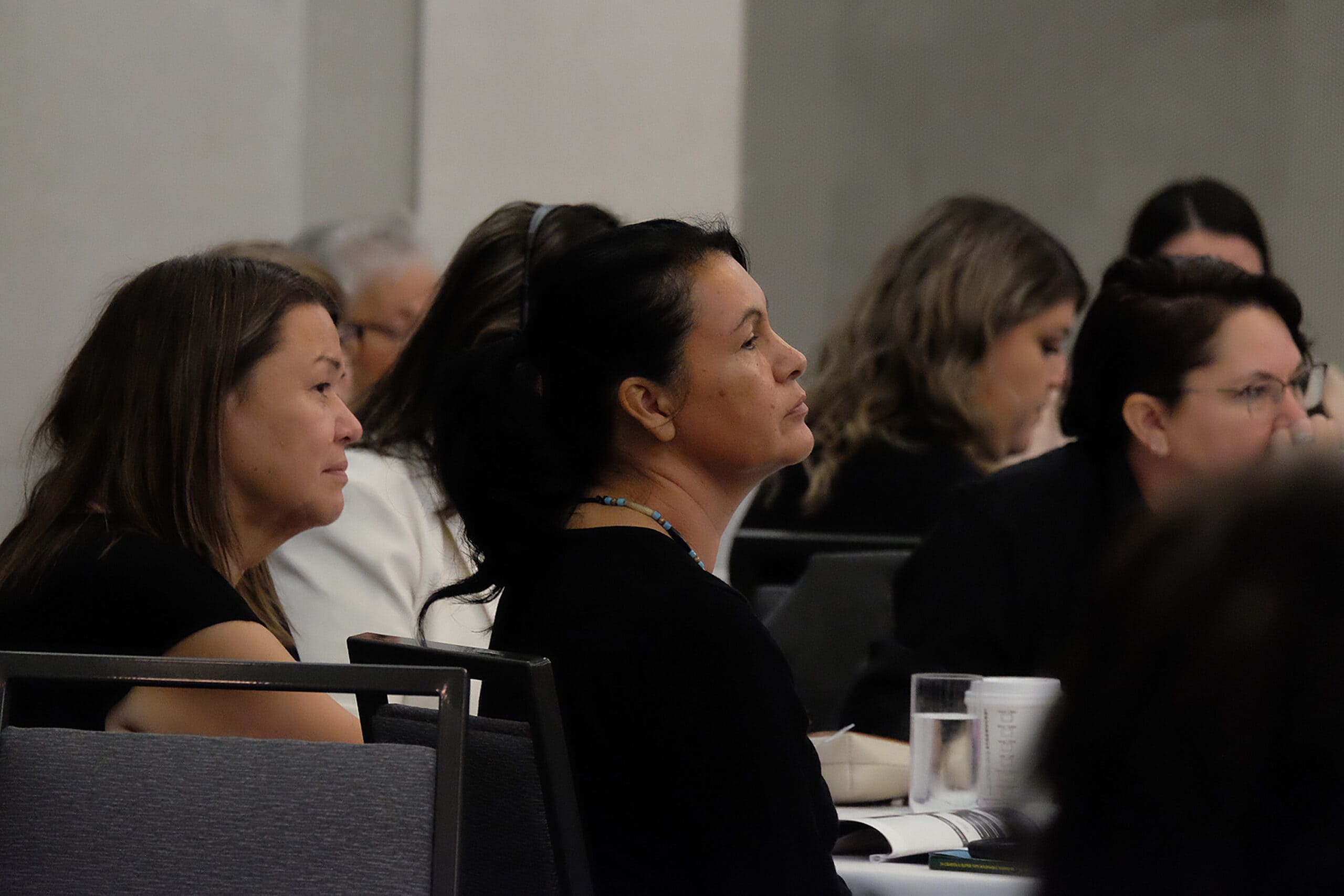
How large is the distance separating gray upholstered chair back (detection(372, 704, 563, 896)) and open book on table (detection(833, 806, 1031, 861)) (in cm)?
47

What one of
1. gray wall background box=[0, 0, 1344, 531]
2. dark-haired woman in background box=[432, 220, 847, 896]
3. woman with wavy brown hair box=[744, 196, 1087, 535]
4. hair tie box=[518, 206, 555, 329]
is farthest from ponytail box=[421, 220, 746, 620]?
gray wall background box=[0, 0, 1344, 531]

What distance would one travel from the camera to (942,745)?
76.7 inches

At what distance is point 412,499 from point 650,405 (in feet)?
2.78

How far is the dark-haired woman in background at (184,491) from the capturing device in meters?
1.74

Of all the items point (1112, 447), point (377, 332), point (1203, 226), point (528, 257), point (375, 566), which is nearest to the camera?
point (375, 566)

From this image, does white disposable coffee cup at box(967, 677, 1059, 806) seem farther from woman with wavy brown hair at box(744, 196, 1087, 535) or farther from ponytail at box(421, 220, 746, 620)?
woman with wavy brown hair at box(744, 196, 1087, 535)

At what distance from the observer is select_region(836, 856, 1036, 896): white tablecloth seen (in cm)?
158

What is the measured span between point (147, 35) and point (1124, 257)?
249cm

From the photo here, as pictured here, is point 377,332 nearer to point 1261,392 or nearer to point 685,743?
point 1261,392

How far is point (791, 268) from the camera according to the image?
6.21 metres

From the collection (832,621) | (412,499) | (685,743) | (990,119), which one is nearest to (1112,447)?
(832,621)

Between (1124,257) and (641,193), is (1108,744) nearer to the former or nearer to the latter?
(1124,257)

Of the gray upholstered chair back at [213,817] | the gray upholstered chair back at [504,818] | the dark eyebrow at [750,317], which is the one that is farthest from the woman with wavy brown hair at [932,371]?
the gray upholstered chair back at [213,817]

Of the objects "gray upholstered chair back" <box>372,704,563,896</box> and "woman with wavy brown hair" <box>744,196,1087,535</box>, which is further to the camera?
"woman with wavy brown hair" <box>744,196,1087,535</box>
